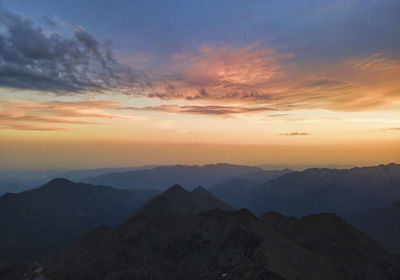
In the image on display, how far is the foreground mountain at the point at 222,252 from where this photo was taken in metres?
80.7

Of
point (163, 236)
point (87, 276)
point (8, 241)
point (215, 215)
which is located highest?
point (215, 215)

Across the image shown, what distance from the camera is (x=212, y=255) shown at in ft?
327

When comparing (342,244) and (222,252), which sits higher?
(222,252)

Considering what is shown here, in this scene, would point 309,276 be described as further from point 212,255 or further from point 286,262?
point 212,255

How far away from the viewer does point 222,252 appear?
315ft

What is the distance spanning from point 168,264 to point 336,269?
218 ft

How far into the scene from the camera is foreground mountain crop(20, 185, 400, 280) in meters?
80.7

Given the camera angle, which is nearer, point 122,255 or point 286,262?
point 286,262

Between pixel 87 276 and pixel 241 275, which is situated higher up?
pixel 241 275

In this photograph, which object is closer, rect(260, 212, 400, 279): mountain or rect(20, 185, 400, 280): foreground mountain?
rect(20, 185, 400, 280): foreground mountain

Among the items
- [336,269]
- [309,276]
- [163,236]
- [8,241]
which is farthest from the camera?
[8,241]

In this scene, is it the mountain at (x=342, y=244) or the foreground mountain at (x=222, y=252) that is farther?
the mountain at (x=342, y=244)

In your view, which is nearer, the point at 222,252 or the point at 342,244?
the point at 222,252

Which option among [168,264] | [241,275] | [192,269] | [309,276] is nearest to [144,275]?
[168,264]
